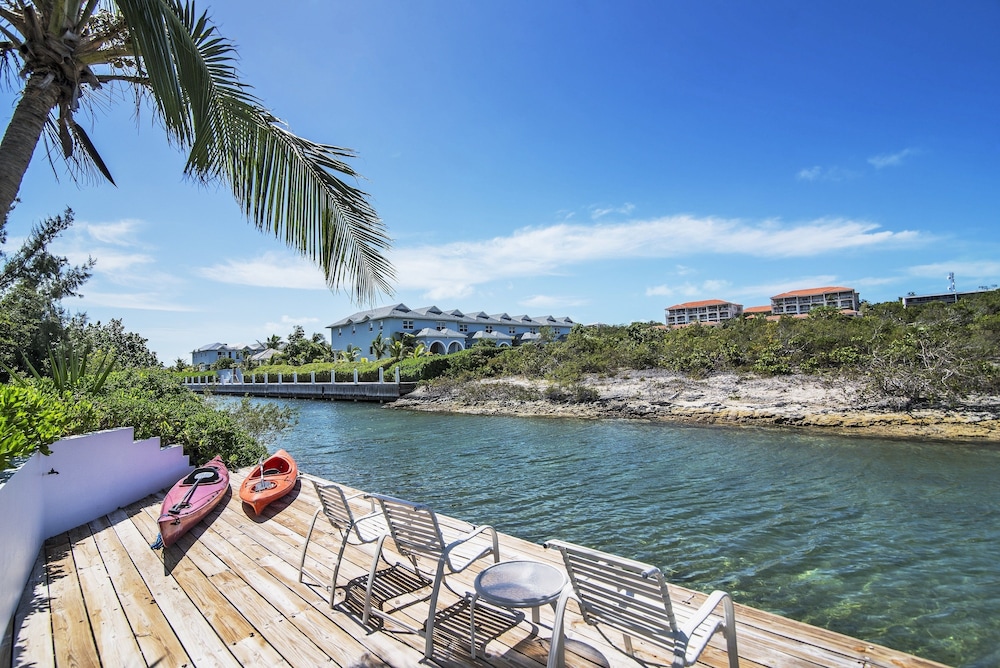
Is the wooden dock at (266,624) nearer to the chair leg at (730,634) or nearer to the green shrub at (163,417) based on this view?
the chair leg at (730,634)

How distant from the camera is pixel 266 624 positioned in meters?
3.27

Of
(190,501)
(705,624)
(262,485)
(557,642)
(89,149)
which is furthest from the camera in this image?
(262,485)

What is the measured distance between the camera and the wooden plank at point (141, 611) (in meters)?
2.96

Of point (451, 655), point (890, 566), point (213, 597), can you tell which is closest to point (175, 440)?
point (213, 597)

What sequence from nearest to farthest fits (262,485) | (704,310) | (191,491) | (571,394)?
(191,491)
(262,485)
(571,394)
(704,310)

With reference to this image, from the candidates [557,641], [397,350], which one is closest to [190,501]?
[557,641]

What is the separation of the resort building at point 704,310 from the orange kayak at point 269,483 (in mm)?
95205

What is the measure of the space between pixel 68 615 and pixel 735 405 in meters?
20.5

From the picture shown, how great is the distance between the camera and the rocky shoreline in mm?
14867

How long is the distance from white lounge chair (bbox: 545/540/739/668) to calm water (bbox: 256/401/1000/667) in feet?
11.1

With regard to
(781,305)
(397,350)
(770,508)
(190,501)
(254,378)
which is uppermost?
(781,305)

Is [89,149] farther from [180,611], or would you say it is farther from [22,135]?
[180,611]

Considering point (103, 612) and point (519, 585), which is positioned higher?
point (519, 585)

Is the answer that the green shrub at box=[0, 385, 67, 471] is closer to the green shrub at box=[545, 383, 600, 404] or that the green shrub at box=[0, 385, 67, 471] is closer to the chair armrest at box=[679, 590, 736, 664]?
the chair armrest at box=[679, 590, 736, 664]
